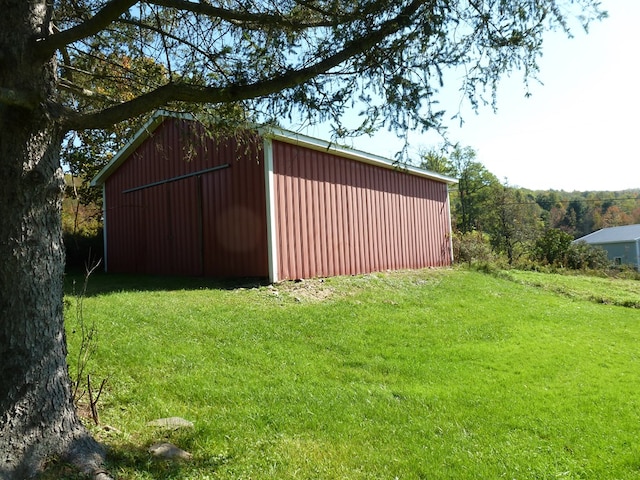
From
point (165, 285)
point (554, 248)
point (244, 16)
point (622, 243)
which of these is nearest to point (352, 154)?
point (165, 285)

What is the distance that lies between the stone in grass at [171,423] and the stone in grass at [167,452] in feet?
1.00

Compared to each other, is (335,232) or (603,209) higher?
(603,209)

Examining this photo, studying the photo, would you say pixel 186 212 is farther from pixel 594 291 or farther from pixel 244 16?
pixel 594 291

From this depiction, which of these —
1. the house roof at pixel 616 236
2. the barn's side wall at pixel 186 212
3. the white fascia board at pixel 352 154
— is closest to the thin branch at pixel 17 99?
the white fascia board at pixel 352 154

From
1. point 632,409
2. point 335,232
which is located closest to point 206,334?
point 632,409

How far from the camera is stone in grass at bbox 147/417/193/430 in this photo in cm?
333

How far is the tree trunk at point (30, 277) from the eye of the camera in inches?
96.7

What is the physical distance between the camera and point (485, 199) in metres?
35.7

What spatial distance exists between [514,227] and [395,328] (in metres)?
23.4

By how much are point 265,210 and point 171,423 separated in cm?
661

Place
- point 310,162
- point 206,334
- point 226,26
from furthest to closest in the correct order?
point 310,162, point 206,334, point 226,26

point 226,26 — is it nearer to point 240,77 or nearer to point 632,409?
point 240,77

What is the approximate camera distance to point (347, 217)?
37.3ft

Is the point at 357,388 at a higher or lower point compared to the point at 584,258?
lower
